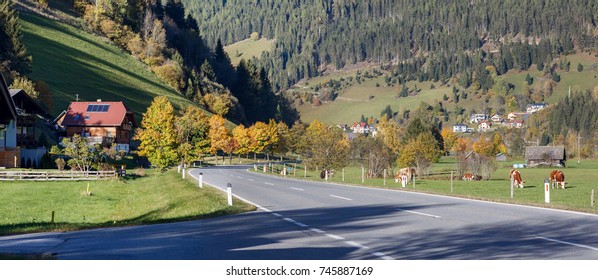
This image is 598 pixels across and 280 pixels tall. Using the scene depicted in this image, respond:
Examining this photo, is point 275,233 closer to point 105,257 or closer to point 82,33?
point 105,257

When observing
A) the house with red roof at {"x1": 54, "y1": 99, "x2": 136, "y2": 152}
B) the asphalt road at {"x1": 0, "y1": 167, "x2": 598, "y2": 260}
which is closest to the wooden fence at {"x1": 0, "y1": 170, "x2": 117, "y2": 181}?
the asphalt road at {"x1": 0, "y1": 167, "x2": 598, "y2": 260}

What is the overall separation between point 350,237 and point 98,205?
23988 mm

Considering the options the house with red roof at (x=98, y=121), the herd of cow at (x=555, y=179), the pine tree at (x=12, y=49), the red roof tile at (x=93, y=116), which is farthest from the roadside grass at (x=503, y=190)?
the pine tree at (x=12, y=49)

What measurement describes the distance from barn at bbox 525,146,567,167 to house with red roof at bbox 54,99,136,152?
85.1 m

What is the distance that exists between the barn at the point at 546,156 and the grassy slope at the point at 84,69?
71.9 meters

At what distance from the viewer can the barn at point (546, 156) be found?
14424 centimetres

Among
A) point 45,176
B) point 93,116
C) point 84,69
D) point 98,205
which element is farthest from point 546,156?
point 98,205

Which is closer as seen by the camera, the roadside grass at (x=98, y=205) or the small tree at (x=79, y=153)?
the roadside grass at (x=98, y=205)

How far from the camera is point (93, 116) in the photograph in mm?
102062

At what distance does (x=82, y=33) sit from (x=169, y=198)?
410ft

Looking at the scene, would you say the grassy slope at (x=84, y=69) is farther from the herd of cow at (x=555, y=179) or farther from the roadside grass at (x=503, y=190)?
the herd of cow at (x=555, y=179)

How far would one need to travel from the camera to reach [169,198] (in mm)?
33719

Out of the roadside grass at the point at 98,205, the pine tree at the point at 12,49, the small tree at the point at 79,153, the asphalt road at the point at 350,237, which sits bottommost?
the roadside grass at the point at 98,205

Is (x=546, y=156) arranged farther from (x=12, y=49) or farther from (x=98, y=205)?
(x=98, y=205)
